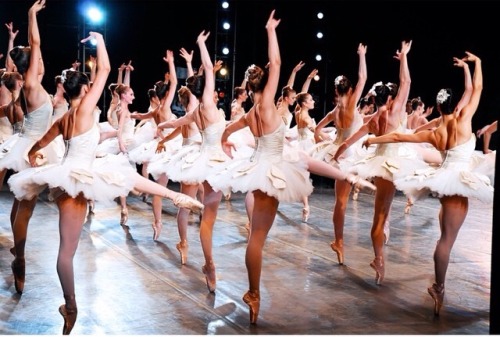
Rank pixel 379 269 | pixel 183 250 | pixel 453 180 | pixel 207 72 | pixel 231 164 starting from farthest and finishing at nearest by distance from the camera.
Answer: pixel 183 250
pixel 379 269
pixel 207 72
pixel 231 164
pixel 453 180

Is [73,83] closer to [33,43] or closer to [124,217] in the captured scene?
[33,43]

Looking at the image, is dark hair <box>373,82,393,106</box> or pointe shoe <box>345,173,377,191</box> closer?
pointe shoe <box>345,173,377,191</box>

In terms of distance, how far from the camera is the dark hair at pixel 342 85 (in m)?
6.12

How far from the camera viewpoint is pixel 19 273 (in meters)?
4.73

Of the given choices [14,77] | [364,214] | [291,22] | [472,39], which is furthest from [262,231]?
[291,22]

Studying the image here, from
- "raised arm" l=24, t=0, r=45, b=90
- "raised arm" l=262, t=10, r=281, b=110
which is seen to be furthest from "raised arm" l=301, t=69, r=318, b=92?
"raised arm" l=24, t=0, r=45, b=90

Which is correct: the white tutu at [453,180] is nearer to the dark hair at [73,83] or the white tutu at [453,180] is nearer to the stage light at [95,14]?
the dark hair at [73,83]

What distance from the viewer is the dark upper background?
438 inches

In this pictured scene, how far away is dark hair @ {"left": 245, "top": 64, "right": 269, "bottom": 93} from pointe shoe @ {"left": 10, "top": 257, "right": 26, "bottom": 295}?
1.97 meters

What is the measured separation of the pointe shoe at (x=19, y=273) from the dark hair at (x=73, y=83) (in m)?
1.36

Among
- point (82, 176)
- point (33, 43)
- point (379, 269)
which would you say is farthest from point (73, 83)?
point (379, 269)

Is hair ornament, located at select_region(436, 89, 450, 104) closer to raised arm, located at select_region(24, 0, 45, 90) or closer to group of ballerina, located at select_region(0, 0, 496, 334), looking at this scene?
A: group of ballerina, located at select_region(0, 0, 496, 334)

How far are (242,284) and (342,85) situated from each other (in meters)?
2.05

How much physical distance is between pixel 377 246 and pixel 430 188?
106 cm
